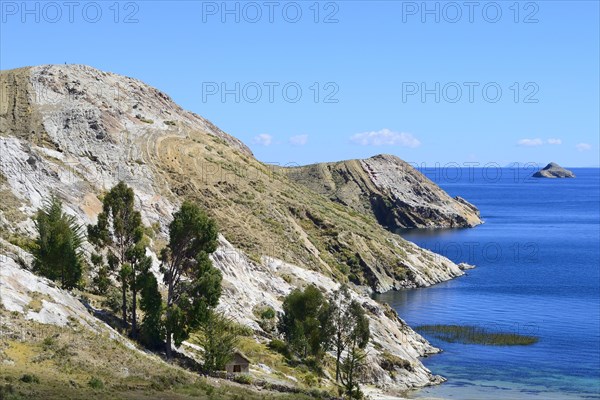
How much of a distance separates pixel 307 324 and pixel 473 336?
3613 cm

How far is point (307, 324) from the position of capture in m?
79.1

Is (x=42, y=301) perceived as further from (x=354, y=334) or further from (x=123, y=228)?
(x=354, y=334)

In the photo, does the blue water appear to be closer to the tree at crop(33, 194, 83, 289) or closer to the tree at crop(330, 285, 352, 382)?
the tree at crop(330, 285, 352, 382)

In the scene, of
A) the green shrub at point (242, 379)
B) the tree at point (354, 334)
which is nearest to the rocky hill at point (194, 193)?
the tree at point (354, 334)

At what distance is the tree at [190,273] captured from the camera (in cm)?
6412

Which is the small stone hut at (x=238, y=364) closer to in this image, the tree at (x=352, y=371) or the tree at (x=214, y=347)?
the tree at (x=214, y=347)

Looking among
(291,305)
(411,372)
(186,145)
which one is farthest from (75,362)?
(186,145)

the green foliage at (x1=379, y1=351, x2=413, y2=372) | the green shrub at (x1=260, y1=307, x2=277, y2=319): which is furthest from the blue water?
the green shrub at (x1=260, y1=307, x2=277, y2=319)

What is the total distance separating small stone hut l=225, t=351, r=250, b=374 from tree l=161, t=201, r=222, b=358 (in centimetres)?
403

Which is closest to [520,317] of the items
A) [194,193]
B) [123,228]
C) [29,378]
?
[194,193]

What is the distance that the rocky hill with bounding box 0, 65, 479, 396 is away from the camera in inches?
3497

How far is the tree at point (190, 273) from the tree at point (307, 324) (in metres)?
14.4

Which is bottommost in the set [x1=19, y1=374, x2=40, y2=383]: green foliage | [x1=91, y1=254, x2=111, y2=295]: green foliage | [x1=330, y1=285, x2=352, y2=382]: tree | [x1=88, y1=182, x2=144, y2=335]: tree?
[x1=19, y1=374, x2=40, y2=383]: green foliage

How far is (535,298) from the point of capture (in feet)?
437
